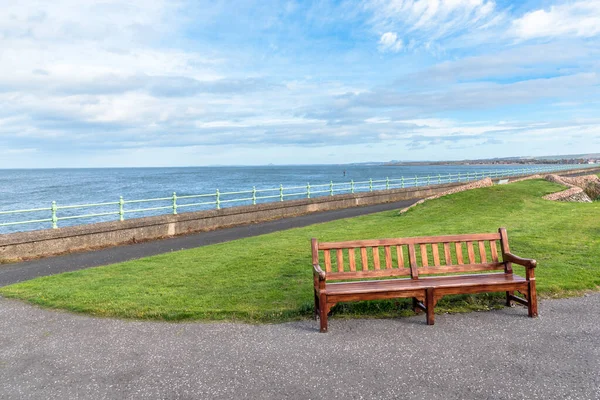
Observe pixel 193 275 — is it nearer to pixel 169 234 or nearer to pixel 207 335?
pixel 207 335

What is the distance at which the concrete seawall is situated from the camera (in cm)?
1130

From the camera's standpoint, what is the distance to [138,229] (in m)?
13.9

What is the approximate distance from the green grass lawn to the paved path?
401 mm

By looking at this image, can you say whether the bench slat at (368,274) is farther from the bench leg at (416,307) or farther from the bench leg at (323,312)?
the bench leg at (323,312)

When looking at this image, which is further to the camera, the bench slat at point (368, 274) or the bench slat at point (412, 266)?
the bench slat at point (412, 266)

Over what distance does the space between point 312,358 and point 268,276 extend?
3435 millimetres

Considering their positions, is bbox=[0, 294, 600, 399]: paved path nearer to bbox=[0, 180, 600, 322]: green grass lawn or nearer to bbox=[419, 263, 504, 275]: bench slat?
bbox=[0, 180, 600, 322]: green grass lawn

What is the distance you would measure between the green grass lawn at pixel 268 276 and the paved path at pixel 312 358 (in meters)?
0.40

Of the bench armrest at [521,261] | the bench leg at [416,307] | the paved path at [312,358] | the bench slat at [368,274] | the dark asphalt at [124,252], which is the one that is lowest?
the dark asphalt at [124,252]

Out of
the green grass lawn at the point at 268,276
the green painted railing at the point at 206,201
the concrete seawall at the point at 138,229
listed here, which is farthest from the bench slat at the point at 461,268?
the concrete seawall at the point at 138,229

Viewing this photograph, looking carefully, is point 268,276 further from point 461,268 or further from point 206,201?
point 206,201

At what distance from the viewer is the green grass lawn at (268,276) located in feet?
19.7

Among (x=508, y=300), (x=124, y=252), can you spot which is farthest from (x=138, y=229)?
(x=508, y=300)

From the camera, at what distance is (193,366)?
4.41 metres
